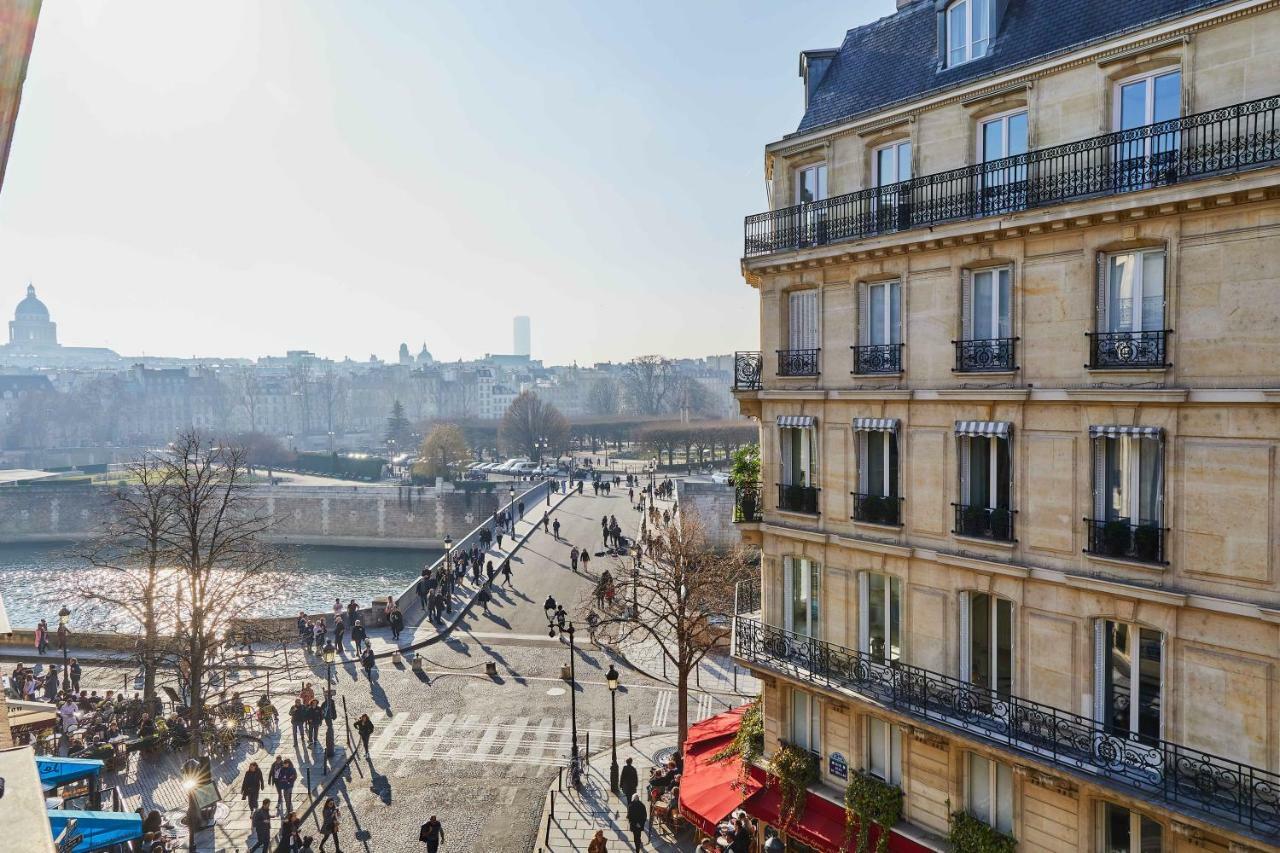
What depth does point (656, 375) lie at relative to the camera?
152000 mm

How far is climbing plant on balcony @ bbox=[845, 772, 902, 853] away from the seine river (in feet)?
111

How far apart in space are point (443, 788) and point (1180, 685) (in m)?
15.4

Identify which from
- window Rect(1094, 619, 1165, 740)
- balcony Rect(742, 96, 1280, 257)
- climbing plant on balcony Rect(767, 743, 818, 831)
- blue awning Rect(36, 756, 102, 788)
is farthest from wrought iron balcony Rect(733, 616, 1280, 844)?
blue awning Rect(36, 756, 102, 788)

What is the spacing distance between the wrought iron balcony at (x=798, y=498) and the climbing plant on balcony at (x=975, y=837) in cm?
501

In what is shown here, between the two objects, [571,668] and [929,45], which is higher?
[929,45]

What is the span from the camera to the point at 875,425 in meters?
13.5

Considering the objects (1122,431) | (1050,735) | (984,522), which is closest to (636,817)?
(1050,735)

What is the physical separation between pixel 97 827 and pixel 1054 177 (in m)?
17.0

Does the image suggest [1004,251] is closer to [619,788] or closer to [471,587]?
[619,788]

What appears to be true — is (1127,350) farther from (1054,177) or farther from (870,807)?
(870,807)

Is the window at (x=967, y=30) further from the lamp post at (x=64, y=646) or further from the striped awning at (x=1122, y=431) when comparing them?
the lamp post at (x=64, y=646)

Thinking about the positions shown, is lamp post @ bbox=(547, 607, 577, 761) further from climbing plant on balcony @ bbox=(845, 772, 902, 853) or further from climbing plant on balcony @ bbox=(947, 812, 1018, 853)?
climbing plant on balcony @ bbox=(947, 812, 1018, 853)

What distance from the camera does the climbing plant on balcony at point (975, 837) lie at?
1166cm

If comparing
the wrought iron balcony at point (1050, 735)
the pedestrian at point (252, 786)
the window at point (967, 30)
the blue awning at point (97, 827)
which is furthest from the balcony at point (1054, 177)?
the pedestrian at point (252, 786)
